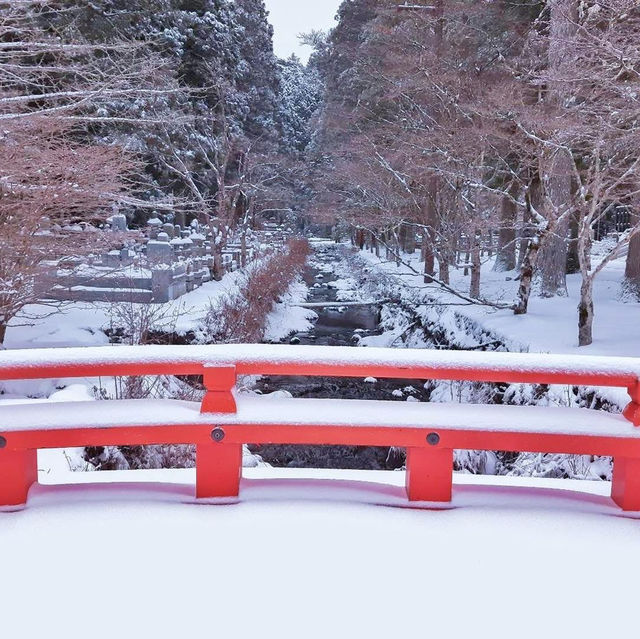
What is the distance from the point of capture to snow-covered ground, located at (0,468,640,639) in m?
1.90

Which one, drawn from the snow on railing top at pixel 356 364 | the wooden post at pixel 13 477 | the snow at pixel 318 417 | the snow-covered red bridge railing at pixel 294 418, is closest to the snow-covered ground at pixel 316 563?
the wooden post at pixel 13 477

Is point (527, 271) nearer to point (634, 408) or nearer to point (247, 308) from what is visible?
point (247, 308)

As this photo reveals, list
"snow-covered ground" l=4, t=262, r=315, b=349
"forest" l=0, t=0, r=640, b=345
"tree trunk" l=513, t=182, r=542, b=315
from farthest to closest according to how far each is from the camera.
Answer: "tree trunk" l=513, t=182, r=542, b=315, "snow-covered ground" l=4, t=262, r=315, b=349, "forest" l=0, t=0, r=640, b=345

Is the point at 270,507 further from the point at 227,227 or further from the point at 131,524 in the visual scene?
the point at 227,227

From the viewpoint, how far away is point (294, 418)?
2561 mm

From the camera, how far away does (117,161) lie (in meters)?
9.96

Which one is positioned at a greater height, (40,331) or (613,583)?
(613,583)

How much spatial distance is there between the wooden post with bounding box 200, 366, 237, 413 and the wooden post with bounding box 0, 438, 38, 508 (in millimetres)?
830

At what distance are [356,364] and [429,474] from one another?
24.9 inches

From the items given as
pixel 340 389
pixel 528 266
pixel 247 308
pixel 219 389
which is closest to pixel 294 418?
pixel 219 389

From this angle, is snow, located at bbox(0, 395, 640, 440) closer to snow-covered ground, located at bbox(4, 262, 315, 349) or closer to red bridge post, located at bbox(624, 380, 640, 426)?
red bridge post, located at bbox(624, 380, 640, 426)

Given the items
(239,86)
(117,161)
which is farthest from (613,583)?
(239,86)

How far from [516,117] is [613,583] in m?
10.0

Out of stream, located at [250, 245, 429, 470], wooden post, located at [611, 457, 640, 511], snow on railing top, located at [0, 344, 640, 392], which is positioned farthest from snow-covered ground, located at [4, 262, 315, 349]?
wooden post, located at [611, 457, 640, 511]
